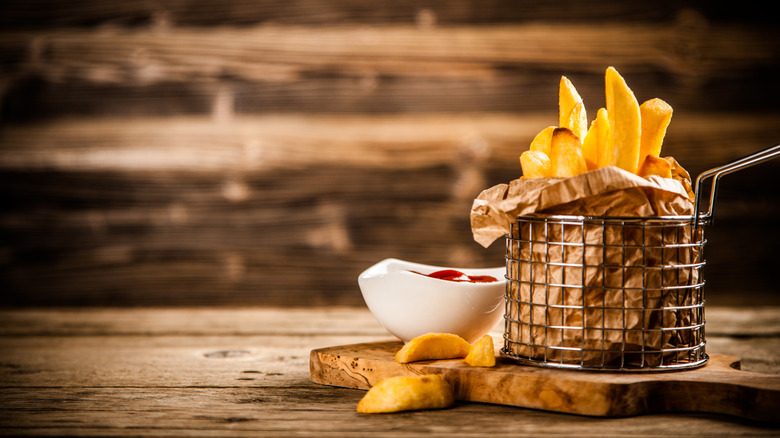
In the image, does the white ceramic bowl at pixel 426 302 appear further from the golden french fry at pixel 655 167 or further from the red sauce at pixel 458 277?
the golden french fry at pixel 655 167

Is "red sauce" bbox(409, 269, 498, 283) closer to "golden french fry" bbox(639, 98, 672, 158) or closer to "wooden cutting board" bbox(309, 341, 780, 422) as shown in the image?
"wooden cutting board" bbox(309, 341, 780, 422)

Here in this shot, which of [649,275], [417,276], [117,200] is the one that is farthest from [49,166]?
[649,275]

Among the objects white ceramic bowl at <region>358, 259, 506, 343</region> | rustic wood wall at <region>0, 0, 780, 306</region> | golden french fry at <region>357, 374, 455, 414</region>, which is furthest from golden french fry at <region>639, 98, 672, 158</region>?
Result: rustic wood wall at <region>0, 0, 780, 306</region>

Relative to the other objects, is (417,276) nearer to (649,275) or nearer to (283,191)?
(649,275)

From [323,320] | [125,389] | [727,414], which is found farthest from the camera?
[323,320]

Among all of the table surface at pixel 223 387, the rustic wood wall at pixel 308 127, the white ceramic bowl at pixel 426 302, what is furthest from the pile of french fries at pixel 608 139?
the rustic wood wall at pixel 308 127

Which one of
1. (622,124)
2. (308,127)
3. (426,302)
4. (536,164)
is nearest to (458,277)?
(426,302)
